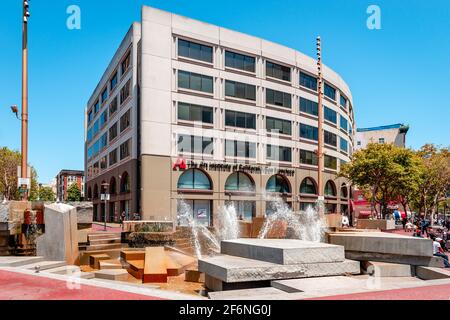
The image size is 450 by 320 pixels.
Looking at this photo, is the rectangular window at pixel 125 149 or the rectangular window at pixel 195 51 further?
the rectangular window at pixel 125 149

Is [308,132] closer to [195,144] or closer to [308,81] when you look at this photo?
[308,81]

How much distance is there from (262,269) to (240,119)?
3723 cm

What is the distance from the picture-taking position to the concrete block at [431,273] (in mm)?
10246

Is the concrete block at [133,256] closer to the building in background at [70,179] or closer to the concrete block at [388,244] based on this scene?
the concrete block at [388,244]

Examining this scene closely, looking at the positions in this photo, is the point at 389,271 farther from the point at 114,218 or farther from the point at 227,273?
the point at 114,218

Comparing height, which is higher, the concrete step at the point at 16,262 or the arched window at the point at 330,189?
the arched window at the point at 330,189

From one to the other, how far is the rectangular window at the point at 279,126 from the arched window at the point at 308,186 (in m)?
7.32

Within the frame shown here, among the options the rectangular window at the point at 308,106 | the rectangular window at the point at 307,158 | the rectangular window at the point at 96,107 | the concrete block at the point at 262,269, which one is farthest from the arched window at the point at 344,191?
the concrete block at the point at 262,269

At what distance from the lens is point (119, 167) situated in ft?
161

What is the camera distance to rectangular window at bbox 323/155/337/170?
56.0 m

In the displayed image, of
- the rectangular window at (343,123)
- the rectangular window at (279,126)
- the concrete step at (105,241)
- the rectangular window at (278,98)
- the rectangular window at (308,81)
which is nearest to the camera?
the concrete step at (105,241)

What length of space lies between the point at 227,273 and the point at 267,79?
41929mm

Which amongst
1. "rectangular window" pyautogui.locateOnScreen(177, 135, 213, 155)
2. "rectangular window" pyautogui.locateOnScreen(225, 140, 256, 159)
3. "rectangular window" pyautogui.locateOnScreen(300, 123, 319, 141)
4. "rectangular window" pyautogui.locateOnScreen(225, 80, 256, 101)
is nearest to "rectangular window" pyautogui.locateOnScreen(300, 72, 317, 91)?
"rectangular window" pyautogui.locateOnScreen(300, 123, 319, 141)

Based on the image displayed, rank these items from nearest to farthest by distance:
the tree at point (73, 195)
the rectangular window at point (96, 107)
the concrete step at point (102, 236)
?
the concrete step at point (102, 236)
the rectangular window at point (96, 107)
the tree at point (73, 195)
